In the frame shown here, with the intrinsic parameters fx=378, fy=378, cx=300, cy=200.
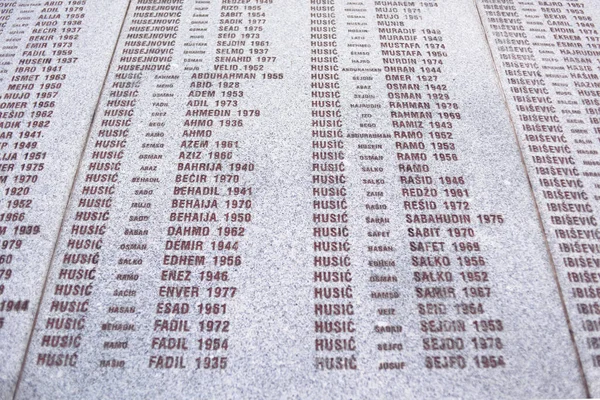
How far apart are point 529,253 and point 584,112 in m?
1.61

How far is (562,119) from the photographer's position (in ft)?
11.3

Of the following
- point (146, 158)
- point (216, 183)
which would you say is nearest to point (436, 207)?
point (216, 183)

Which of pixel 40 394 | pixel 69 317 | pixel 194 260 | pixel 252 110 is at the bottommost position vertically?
pixel 40 394

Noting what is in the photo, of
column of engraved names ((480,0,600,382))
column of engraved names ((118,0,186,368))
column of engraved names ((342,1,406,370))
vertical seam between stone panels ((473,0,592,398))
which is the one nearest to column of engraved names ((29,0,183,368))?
column of engraved names ((118,0,186,368))

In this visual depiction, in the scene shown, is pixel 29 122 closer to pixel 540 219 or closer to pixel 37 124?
pixel 37 124

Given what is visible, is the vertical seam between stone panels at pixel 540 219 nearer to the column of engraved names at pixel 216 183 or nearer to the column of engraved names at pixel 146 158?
the column of engraved names at pixel 216 183

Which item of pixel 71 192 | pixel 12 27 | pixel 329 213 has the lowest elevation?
pixel 71 192

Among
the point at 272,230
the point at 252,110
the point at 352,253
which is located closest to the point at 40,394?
the point at 272,230

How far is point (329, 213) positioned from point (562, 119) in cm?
235

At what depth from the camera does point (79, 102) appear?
11.6 ft

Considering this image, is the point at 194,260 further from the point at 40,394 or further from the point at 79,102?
the point at 79,102

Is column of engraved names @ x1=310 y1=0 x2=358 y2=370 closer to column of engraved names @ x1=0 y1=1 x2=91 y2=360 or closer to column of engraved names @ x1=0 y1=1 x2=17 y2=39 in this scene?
column of engraved names @ x1=0 y1=1 x2=91 y2=360

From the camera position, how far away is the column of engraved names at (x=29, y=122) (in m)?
2.91

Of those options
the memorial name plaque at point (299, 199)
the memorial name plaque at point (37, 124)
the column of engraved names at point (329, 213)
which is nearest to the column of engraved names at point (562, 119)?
the memorial name plaque at point (299, 199)
